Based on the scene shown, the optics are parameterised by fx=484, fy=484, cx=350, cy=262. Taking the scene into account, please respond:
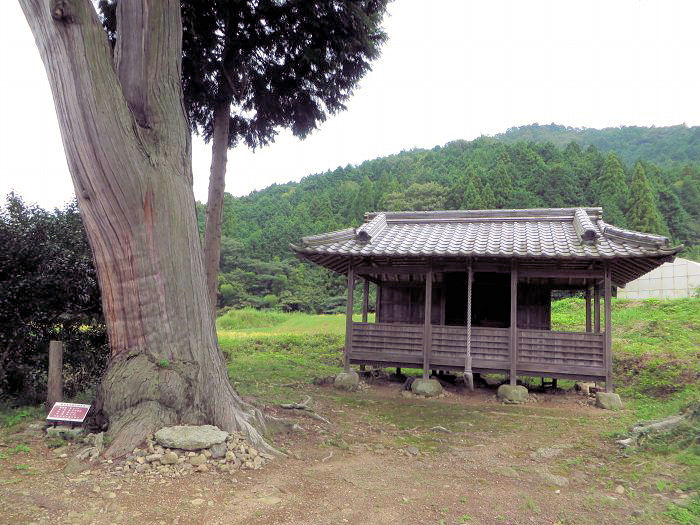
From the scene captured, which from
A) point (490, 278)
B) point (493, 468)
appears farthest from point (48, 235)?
point (490, 278)

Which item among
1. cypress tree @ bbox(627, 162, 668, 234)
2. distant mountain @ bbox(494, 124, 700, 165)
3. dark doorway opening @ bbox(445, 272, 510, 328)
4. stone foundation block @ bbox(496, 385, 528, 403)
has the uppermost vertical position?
distant mountain @ bbox(494, 124, 700, 165)

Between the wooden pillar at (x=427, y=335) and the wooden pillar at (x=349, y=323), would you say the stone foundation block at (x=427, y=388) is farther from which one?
the wooden pillar at (x=349, y=323)

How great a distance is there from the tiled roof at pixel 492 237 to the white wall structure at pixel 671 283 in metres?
15.6

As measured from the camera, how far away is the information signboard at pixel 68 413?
15.7 ft

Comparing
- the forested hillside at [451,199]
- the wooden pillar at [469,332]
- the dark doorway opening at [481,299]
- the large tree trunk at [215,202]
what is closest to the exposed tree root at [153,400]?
the large tree trunk at [215,202]

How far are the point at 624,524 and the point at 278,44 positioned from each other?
902 centimetres

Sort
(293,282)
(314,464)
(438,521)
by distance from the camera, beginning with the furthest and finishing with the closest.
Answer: (293,282)
(314,464)
(438,521)

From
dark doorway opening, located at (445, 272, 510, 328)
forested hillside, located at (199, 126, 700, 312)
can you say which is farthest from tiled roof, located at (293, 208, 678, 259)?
forested hillside, located at (199, 126, 700, 312)

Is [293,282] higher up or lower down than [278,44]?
lower down

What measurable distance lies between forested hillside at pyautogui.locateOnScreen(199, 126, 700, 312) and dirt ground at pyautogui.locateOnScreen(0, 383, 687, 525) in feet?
99.9

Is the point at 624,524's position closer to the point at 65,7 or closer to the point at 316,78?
the point at 65,7

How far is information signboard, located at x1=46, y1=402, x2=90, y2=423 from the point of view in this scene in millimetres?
4773

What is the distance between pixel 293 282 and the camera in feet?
137

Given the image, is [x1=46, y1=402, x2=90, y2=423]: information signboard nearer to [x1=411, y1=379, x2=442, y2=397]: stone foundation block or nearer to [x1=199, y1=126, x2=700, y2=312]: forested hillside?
[x1=411, y1=379, x2=442, y2=397]: stone foundation block
